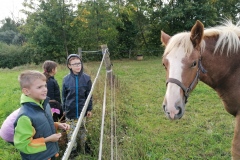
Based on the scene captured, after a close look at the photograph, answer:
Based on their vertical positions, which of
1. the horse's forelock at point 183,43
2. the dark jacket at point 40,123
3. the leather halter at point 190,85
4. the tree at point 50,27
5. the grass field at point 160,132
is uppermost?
the tree at point 50,27

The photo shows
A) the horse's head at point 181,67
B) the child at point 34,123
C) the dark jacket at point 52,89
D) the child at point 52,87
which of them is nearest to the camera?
the child at point 34,123

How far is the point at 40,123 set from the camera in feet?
5.79

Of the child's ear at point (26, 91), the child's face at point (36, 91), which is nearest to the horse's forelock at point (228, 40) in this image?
the child's face at point (36, 91)

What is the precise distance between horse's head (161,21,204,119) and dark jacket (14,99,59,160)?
1.07m

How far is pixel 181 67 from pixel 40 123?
53.3 inches

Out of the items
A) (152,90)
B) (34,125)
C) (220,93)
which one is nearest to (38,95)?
(34,125)

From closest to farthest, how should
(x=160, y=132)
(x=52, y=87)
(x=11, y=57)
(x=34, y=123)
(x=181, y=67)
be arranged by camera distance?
(x=34, y=123)
(x=181, y=67)
(x=52, y=87)
(x=160, y=132)
(x=11, y=57)

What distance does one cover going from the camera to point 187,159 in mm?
3094

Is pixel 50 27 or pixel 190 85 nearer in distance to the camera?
pixel 190 85

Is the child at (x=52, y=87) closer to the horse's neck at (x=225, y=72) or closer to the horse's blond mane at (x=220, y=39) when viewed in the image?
the horse's blond mane at (x=220, y=39)

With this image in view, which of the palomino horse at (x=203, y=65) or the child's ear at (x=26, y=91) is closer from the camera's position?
the child's ear at (x=26, y=91)

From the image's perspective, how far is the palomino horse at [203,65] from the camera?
2.00 metres

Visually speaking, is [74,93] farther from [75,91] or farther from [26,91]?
[26,91]

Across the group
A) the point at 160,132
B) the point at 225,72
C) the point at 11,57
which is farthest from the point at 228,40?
the point at 11,57
